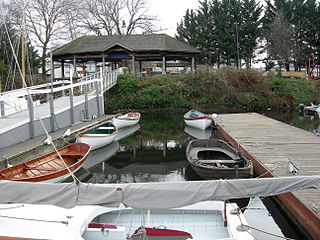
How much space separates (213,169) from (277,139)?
5759 mm

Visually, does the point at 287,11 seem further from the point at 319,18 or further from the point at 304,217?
the point at 304,217

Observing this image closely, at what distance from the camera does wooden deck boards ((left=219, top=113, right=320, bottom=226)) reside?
365 inches

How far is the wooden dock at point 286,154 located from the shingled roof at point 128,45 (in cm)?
1679

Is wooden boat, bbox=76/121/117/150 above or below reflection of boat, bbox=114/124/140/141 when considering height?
above

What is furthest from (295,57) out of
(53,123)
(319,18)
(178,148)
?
(53,123)

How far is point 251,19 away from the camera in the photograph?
4538cm

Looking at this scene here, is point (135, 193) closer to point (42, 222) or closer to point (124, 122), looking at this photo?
point (42, 222)

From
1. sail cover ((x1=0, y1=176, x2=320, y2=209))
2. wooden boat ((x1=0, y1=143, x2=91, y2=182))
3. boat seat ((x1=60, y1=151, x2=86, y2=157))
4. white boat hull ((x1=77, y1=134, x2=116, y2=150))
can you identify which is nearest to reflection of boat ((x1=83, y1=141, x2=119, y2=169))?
white boat hull ((x1=77, y1=134, x2=116, y2=150))

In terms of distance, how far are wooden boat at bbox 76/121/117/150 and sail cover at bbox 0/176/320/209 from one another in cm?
1042

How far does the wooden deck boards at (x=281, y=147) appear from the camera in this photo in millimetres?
9267

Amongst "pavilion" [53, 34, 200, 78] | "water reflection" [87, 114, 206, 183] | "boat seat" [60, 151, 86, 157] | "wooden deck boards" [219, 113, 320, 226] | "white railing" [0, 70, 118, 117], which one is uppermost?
"pavilion" [53, 34, 200, 78]

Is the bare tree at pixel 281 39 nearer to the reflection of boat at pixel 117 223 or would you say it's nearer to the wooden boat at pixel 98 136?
the wooden boat at pixel 98 136

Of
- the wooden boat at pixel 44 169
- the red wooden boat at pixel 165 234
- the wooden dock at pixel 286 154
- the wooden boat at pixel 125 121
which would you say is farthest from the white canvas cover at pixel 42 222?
the wooden boat at pixel 125 121

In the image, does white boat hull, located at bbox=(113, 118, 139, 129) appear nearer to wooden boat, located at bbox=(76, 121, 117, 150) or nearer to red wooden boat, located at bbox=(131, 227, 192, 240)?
wooden boat, located at bbox=(76, 121, 117, 150)
